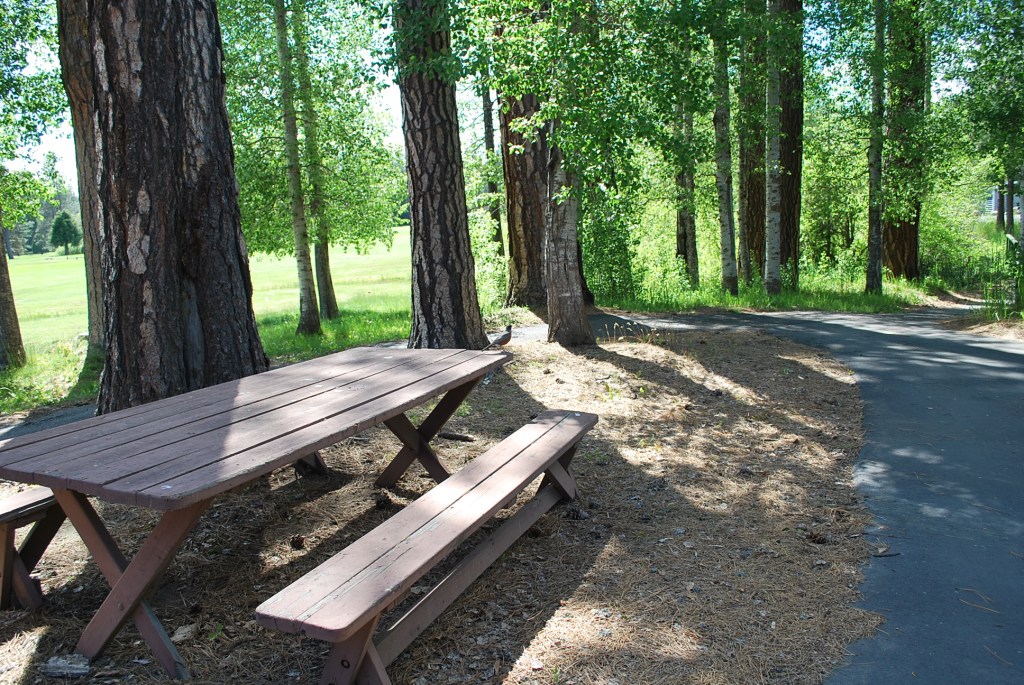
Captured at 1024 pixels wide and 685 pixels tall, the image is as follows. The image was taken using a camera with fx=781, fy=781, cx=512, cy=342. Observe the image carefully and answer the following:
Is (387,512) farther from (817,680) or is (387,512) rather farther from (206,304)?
(817,680)

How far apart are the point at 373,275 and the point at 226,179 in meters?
38.3

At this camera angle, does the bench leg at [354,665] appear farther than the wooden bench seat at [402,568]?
Yes

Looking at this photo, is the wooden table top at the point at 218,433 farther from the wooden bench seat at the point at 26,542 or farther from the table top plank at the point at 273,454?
the wooden bench seat at the point at 26,542

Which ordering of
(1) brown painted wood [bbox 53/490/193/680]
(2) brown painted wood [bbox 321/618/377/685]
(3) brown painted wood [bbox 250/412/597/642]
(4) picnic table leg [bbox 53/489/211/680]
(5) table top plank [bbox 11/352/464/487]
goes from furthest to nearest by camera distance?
(1) brown painted wood [bbox 53/490/193/680] < (4) picnic table leg [bbox 53/489/211/680] < (5) table top plank [bbox 11/352/464/487] < (2) brown painted wood [bbox 321/618/377/685] < (3) brown painted wood [bbox 250/412/597/642]

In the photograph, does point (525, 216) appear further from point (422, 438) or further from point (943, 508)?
point (943, 508)

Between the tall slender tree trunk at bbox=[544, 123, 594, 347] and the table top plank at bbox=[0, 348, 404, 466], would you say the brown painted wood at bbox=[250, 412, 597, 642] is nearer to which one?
the table top plank at bbox=[0, 348, 404, 466]

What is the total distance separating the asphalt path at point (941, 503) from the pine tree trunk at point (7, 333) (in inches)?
191

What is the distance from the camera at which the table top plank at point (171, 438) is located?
2820 mm

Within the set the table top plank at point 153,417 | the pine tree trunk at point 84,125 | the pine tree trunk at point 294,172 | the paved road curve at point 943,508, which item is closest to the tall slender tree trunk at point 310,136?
the pine tree trunk at point 294,172

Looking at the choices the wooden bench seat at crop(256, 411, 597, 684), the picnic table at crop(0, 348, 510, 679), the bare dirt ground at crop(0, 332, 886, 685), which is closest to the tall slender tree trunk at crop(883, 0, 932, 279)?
the bare dirt ground at crop(0, 332, 886, 685)

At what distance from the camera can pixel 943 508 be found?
4.67 m

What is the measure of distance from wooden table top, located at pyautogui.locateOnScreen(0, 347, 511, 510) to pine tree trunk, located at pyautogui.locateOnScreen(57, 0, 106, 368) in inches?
182

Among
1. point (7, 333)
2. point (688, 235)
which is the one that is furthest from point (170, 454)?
point (688, 235)

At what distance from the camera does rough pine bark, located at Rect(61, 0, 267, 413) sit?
480 centimetres
